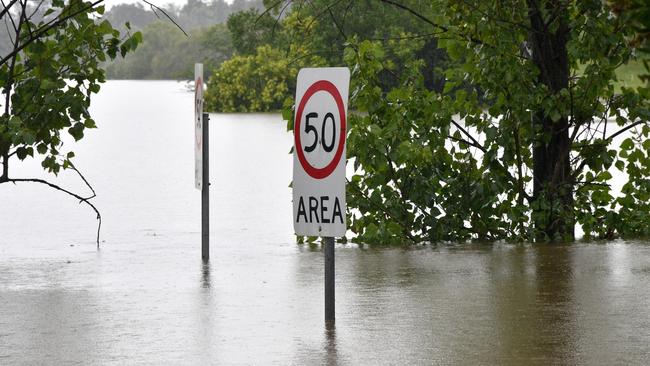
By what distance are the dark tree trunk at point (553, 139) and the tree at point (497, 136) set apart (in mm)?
11

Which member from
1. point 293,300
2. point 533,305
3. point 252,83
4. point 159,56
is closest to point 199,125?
point 293,300

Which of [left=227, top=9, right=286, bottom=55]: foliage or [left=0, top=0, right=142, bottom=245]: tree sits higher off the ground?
[left=227, top=9, right=286, bottom=55]: foliage

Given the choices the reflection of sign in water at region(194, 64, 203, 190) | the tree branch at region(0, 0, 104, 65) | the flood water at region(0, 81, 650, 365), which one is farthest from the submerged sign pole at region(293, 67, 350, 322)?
the reflection of sign in water at region(194, 64, 203, 190)

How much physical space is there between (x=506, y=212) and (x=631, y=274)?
2633 mm

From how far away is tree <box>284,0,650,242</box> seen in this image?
12148 millimetres

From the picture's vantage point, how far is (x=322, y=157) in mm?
7930

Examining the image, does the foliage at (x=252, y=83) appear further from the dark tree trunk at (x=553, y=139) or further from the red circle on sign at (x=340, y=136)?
the red circle on sign at (x=340, y=136)

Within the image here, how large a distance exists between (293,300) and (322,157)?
55.2 inches

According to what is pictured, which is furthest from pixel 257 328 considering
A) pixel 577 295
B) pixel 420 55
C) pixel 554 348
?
pixel 420 55

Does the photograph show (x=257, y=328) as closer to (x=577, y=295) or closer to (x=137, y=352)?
(x=137, y=352)

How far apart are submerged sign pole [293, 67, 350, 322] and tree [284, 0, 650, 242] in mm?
4257

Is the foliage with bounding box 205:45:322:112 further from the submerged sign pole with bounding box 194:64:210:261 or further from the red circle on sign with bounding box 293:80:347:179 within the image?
the red circle on sign with bounding box 293:80:347:179

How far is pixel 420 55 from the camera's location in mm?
58688

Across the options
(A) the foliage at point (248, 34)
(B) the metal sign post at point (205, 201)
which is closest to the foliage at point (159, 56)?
(A) the foliage at point (248, 34)
